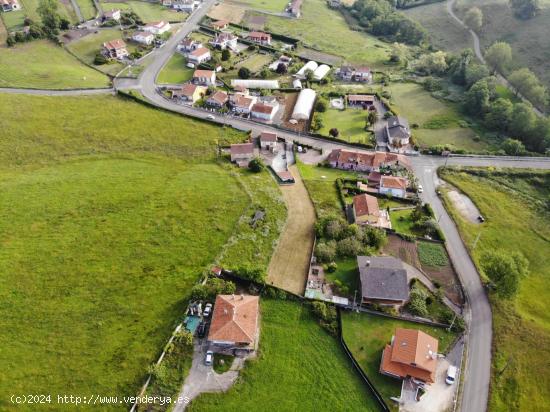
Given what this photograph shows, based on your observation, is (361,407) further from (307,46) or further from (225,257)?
(307,46)

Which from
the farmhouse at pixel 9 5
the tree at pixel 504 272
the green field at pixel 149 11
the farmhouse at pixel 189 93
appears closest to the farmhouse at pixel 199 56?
the farmhouse at pixel 189 93

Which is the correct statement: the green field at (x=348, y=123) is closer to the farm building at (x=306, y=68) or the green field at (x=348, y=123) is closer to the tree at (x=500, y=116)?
the farm building at (x=306, y=68)

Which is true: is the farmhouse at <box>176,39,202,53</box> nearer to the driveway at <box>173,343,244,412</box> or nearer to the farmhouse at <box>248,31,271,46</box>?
the farmhouse at <box>248,31,271,46</box>

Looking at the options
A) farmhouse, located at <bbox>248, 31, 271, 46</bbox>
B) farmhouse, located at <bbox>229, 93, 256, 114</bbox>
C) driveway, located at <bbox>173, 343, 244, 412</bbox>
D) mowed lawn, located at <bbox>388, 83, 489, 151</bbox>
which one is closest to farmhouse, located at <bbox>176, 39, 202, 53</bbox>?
farmhouse, located at <bbox>248, 31, 271, 46</bbox>

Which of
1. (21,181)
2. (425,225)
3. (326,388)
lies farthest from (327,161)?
(21,181)

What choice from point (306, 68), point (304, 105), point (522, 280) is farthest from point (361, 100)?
point (522, 280)

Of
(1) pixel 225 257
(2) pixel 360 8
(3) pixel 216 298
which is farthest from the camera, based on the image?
(2) pixel 360 8
